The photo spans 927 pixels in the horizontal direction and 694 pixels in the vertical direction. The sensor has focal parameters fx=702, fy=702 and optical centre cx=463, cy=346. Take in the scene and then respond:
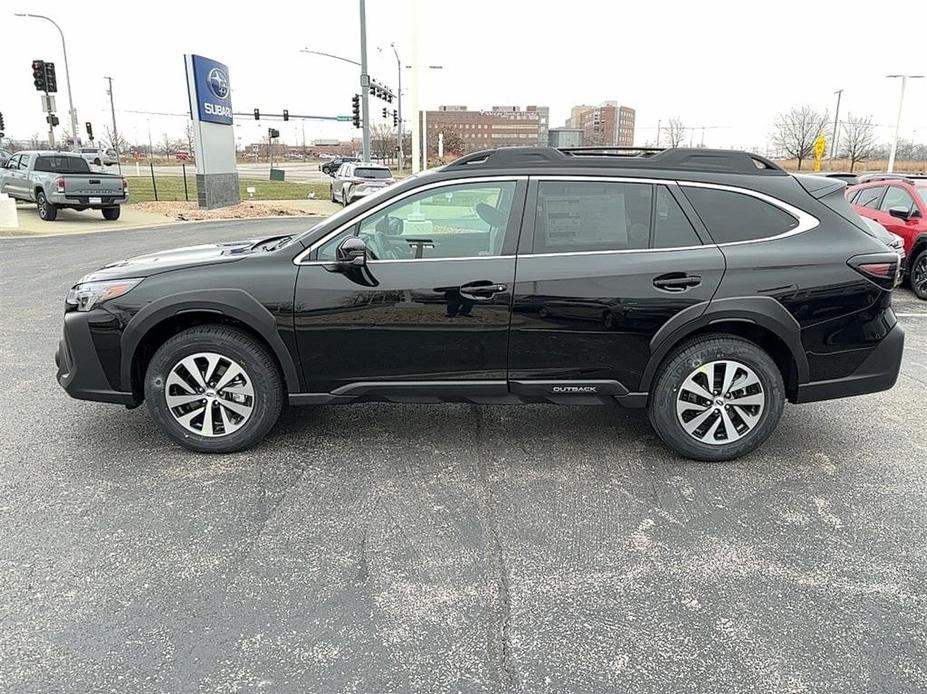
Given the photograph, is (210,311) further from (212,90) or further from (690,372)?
(212,90)

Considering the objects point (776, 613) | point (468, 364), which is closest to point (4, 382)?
point (468, 364)

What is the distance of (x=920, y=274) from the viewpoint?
9938 millimetres

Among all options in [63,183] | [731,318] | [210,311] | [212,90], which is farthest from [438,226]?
[212,90]

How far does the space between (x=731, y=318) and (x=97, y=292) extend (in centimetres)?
369

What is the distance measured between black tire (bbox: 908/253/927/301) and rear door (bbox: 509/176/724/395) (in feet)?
25.1

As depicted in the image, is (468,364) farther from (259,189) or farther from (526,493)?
(259,189)

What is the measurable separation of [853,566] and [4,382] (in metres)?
5.96

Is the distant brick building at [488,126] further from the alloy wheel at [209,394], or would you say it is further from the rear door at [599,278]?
the alloy wheel at [209,394]

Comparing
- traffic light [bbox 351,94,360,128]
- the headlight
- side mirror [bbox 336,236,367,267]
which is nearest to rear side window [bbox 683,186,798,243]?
side mirror [bbox 336,236,367,267]

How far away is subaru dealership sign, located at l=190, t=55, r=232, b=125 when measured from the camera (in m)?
21.5

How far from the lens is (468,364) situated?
13.5 ft

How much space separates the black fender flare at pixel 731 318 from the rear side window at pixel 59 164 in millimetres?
19412

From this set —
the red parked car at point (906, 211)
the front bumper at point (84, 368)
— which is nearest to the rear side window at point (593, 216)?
the front bumper at point (84, 368)

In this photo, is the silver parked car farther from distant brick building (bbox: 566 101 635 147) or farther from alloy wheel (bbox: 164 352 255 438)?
distant brick building (bbox: 566 101 635 147)
